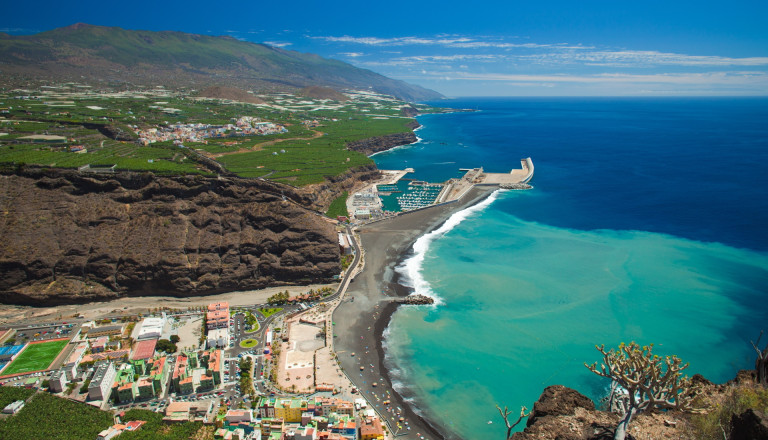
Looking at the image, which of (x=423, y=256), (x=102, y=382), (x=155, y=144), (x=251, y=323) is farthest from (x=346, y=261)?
(x=155, y=144)

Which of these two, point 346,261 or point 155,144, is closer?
point 346,261

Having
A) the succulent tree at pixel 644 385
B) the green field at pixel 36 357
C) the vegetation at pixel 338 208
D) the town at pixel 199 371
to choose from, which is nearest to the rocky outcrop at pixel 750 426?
the succulent tree at pixel 644 385

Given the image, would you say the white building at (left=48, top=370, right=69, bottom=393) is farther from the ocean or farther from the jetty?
the jetty

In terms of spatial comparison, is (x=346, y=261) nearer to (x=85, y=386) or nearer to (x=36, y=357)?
(x=85, y=386)

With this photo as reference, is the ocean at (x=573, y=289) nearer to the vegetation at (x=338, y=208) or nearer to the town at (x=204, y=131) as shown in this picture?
the vegetation at (x=338, y=208)

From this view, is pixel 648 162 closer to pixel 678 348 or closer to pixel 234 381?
pixel 678 348
